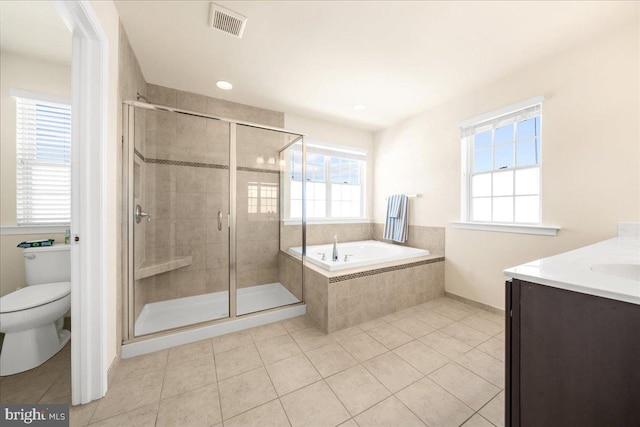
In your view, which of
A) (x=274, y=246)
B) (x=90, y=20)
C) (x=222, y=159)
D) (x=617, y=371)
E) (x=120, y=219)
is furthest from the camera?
(x=274, y=246)

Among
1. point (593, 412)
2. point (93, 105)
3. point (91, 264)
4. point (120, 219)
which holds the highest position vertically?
point (93, 105)

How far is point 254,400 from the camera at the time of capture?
4.29ft

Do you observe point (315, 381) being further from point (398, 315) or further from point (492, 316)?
point (492, 316)

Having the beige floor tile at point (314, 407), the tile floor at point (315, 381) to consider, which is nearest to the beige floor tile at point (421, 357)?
the tile floor at point (315, 381)

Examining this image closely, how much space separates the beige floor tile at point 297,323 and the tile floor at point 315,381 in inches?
1.4

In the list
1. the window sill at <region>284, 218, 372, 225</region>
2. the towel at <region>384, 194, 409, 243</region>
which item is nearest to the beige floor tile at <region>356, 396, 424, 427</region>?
the window sill at <region>284, 218, 372, 225</region>

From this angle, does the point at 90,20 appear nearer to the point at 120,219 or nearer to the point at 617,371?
the point at 120,219

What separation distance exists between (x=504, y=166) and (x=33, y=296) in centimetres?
414

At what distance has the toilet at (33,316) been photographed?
1463 millimetres

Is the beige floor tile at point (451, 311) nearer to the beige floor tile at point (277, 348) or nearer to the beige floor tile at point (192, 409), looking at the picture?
the beige floor tile at point (277, 348)

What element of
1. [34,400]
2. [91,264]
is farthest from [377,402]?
[34,400]

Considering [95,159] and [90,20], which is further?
[95,159]

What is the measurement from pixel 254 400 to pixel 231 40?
2511mm
